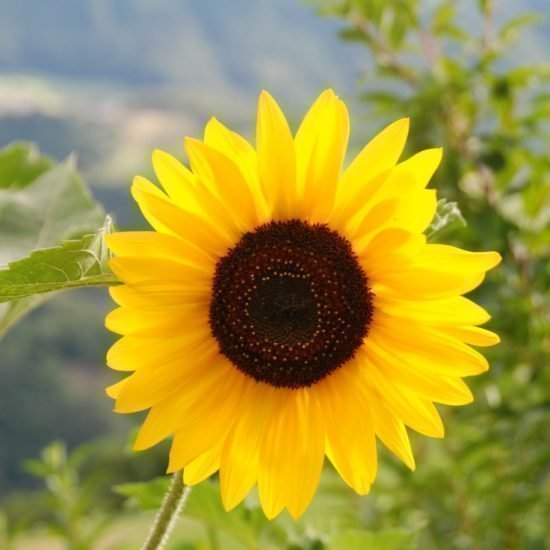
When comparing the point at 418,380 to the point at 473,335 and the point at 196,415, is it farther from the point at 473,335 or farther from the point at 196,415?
the point at 196,415

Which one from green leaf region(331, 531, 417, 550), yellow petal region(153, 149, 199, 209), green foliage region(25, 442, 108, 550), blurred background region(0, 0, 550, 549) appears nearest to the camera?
yellow petal region(153, 149, 199, 209)

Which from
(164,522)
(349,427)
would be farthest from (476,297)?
(164,522)

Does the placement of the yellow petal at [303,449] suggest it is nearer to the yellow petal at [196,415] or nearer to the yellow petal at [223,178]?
the yellow petal at [196,415]

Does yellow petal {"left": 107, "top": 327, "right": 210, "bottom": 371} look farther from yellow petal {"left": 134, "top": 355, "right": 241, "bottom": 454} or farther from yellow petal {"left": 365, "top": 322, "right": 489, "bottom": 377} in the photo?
yellow petal {"left": 365, "top": 322, "right": 489, "bottom": 377}

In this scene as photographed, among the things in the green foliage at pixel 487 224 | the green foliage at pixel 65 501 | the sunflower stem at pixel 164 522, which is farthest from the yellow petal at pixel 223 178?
the green foliage at pixel 65 501

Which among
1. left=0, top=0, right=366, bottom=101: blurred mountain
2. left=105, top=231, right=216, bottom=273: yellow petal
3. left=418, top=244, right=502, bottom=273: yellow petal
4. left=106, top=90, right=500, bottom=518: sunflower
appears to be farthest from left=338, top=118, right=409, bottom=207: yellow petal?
left=0, top=0, right=366, bottom=101: blurred mountain

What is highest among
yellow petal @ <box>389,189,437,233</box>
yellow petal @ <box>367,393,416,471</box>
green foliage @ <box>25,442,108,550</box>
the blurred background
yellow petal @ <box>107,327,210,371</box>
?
yellow petal @ <box>389,189,437,233</box>

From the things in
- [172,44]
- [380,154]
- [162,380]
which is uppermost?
[380,154]
